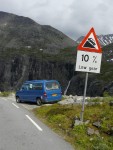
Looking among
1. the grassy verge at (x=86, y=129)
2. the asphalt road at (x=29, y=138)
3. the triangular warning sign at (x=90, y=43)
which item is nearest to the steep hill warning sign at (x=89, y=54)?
the triangular warning sign at (x=90, y=43)

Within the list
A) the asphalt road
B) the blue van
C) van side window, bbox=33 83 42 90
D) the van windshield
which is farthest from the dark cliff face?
the asphalt road

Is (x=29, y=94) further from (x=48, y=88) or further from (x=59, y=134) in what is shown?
(x=59, y=134)

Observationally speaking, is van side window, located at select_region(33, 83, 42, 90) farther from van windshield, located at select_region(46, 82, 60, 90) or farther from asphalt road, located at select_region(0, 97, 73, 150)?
asphalt road, located at select_region(0, 97, 73, 150)

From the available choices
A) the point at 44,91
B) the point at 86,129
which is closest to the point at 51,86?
the point at 44,91

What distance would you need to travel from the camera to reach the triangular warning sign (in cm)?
1139

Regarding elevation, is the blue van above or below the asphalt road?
above

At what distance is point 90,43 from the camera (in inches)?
453

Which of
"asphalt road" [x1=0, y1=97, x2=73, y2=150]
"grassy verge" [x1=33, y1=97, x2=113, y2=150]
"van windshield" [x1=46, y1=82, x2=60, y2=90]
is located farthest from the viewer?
"van windshield" [x1=46, y1=82, x2=60, y2=90]

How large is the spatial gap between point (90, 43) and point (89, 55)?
0.42 meters

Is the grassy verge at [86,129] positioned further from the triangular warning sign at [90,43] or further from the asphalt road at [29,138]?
the triangular warning sign at [90,43]

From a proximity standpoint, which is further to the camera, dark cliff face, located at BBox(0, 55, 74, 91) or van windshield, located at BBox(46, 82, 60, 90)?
dark cliff face, located at BBox(0, 55, 74, 91)

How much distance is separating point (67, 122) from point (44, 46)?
187419 mm

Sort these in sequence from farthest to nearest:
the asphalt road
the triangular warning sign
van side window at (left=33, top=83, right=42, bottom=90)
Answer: van side window at (left=33, top=83, right=42, bottom=90) < the triangular warning sign < the asphalt road

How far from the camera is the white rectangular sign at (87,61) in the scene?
37.5 feet
